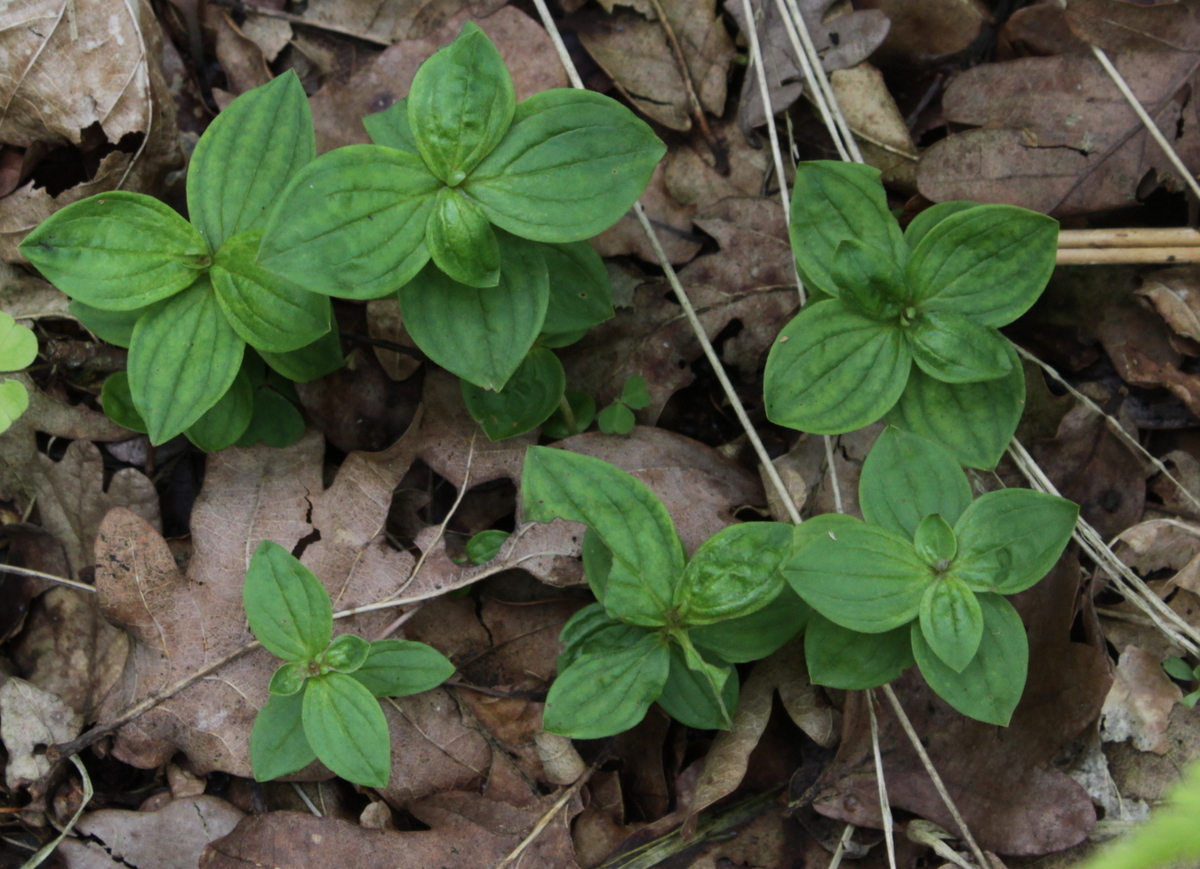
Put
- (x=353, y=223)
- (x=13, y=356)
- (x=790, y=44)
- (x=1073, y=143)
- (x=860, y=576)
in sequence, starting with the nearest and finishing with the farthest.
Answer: (x=353, y=223), (x=860, y=576), (x=13, y=356), (x=1073, y=143), (x=790, y=44)

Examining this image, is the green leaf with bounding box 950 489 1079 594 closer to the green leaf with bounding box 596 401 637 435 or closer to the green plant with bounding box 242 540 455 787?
the green leaf with bounding box 596 401 637 435

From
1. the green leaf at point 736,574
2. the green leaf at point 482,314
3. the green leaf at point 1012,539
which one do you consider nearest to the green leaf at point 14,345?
the green leaf at point 482,314

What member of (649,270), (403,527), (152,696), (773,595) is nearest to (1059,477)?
(773,595)

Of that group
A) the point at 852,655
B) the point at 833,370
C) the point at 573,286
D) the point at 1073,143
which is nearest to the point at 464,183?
the point at 573,286

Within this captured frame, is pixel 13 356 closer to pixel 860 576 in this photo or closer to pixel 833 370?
pixel 833 370

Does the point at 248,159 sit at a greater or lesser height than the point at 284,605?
greater
